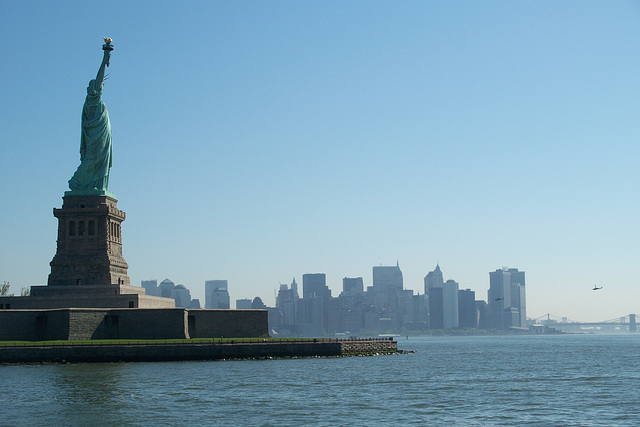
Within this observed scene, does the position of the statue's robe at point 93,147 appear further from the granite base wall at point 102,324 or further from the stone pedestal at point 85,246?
the granite base wall at point 102,324

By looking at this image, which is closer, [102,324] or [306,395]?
[306,395]

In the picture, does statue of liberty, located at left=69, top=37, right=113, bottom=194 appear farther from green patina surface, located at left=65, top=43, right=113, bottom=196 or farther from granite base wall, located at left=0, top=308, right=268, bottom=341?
granite base wall, located at left=0, top=308, right=268, bottom=341

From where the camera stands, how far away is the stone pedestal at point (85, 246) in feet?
272

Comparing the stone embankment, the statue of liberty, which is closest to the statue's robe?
the statue of liberty

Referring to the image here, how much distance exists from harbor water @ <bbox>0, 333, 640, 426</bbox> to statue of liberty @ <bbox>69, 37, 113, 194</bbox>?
22563 millimetres

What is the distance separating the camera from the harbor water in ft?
141

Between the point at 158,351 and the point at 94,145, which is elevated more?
the point at 94,145

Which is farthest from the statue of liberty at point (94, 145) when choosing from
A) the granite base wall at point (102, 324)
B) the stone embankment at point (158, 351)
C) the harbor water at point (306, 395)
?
the harbor water at point (306, 395)

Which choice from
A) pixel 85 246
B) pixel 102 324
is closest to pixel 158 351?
pixel 102 324

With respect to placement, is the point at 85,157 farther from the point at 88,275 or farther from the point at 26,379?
the point at 26,379

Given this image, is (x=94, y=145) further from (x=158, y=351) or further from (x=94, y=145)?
(x=158, y=351)

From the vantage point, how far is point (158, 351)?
72.7 meters

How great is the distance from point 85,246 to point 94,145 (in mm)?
9904

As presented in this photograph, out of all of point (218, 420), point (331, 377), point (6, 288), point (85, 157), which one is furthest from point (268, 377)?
point (6, 288)
